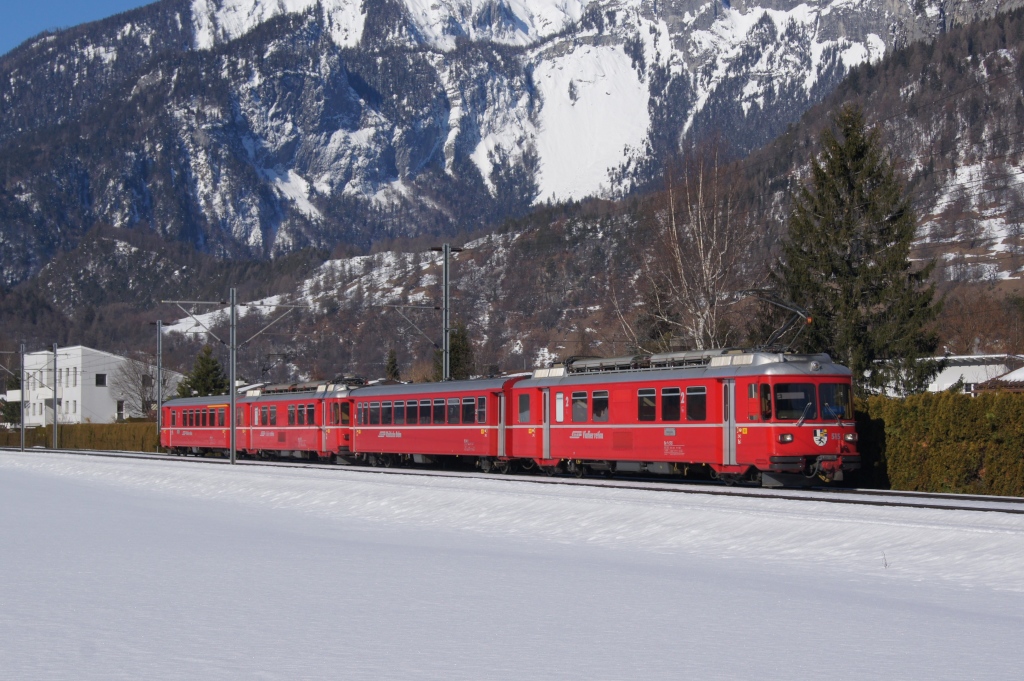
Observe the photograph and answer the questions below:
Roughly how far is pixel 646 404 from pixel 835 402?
16.1 ft

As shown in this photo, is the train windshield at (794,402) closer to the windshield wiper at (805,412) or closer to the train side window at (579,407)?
the windshield wiper at (805,412)

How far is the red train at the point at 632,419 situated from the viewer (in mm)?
29188

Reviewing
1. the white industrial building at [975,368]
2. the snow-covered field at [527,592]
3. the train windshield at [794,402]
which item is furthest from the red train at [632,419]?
the white industrial building at [975,368]

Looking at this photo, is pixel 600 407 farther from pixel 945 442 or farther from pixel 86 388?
pixel 86 388

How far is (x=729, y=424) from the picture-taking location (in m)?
29.8

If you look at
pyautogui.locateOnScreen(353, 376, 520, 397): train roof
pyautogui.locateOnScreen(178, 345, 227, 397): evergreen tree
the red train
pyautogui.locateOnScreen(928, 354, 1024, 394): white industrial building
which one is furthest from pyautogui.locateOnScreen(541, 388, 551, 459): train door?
pyautogui.locateOnScreen(178, 345, 227, 397): evergreen tree

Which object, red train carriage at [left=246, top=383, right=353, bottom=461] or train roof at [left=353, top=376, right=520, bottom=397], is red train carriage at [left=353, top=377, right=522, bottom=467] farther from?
red train carriage at [left=246, top=383, right=353, bottom=461]

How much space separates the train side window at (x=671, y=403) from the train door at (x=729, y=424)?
159 cm

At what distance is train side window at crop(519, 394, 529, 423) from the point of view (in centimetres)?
3775

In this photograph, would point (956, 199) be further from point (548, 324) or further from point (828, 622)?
point (828, 622)

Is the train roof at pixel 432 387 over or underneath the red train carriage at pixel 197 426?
over

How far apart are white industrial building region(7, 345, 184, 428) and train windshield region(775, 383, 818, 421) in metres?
113

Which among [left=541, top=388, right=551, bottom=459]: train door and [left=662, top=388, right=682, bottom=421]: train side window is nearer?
[left=662, top=388, right=682, bottom=421]: train side window

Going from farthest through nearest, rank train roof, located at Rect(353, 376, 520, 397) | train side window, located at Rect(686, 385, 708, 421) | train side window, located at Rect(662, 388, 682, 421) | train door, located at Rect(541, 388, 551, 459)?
train roof, located at Rect(353, 376, 520, 397), train door, located at Rect(541, 388, 551, 459), train side window, located at Rect(662, 388, 682, 421), train side window, located at Rect(686, 385, 708, 421)
